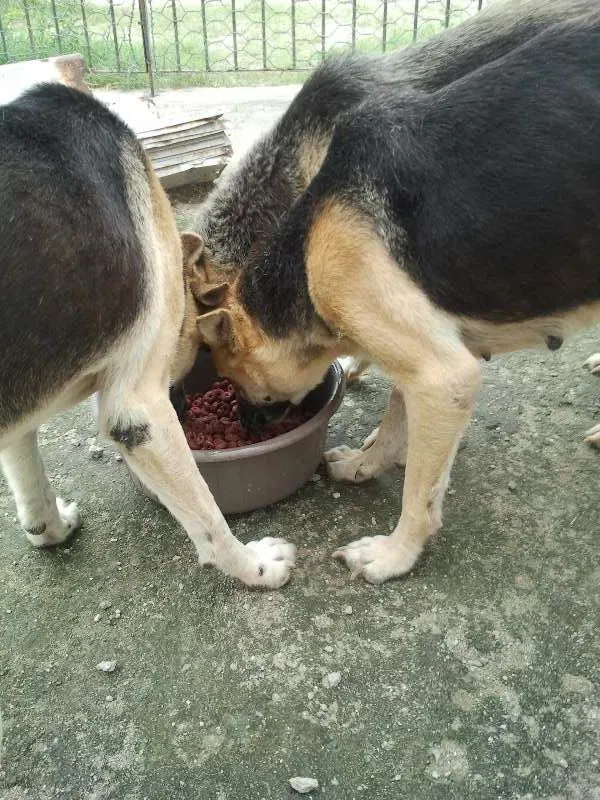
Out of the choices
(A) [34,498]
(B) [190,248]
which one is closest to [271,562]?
(A) [34,498]

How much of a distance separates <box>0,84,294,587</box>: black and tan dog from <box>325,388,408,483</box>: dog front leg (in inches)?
37.8

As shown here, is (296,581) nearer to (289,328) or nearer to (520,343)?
(289,328)

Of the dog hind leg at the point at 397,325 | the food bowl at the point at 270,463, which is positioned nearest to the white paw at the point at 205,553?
the food bowl at the point at 270,463

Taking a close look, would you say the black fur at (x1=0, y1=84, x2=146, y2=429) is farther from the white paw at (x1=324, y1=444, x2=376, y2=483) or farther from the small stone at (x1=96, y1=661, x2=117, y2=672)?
the white paw at (x1=324, y1=444, x2=376, y2=483)

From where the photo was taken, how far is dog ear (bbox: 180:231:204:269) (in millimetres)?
3198

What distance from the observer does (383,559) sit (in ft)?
10.6

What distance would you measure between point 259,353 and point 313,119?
1.20 m

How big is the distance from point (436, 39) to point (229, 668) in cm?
318

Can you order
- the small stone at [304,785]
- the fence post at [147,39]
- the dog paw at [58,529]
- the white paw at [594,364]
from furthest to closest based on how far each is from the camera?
1. the fence post at [147,39]
2. the white paw at [594,364]
3. the dog paw at [58,529]
4. the small stone at [304,785]

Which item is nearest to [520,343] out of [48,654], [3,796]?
[48,654]

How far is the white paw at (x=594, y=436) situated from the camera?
3.91m

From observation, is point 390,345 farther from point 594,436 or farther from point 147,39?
point 147,39

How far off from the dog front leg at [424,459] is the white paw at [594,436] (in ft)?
3.87

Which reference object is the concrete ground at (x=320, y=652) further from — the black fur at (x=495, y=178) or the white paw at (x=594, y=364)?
the black fur at (x=495, y=178)
